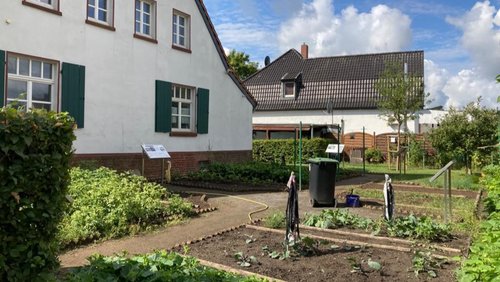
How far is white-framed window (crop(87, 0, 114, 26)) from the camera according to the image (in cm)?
1362

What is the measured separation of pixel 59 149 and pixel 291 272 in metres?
3.00

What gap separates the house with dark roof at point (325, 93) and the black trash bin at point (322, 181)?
18890 millimetres

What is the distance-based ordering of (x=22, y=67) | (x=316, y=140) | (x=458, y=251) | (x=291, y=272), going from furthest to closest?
(x=316, y=140) → (x=22, y=67) → (x=458, y=251) → (x=291, y=272)

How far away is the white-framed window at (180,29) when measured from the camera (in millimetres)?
16984

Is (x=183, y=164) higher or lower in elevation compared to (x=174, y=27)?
lower

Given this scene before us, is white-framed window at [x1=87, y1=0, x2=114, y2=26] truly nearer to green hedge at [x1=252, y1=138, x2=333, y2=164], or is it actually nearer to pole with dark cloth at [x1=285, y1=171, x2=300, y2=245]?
pole with dark cloth at [x1=285, y1=171, x2=300, y2=245]

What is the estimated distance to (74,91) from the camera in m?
12.8

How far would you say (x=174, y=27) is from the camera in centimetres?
1700

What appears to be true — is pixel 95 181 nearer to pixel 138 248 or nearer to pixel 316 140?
pixel 138 248

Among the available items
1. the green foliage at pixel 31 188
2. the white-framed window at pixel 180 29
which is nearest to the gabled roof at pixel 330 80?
the white-framed window at pixel 180 29

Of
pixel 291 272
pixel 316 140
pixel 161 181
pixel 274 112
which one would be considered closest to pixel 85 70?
pixel 161 181

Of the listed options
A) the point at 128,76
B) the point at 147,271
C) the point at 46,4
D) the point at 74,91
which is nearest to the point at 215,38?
the point at 128,76

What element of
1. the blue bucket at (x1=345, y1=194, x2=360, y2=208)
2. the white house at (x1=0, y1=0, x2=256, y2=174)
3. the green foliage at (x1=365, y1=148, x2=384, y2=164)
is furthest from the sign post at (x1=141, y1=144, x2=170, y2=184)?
the green foliage at (x1=365, y1=148, x2=384, y2=164)

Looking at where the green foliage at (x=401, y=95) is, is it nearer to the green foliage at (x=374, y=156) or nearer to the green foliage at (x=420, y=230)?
Result: the green foliage at (x=374, y=156)
